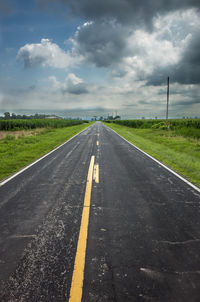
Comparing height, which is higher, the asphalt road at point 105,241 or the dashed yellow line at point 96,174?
the dashed yellow line at point 96,174

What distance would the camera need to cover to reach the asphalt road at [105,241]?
2266 millimetres

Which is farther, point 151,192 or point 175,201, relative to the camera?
point 151,192

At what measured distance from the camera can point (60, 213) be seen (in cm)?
411

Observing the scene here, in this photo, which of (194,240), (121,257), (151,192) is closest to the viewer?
(121,257)

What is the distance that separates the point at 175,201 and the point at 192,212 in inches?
23.3

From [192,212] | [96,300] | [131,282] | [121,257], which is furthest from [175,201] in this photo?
[96,300]

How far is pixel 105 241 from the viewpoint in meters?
3.16

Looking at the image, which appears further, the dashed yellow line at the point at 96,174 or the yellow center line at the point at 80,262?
the dashed yellow line at the point at 96,174

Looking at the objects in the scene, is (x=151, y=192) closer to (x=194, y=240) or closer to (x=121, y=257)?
(x=194, y=240)

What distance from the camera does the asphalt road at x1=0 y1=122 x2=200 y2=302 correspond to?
89.2 inches

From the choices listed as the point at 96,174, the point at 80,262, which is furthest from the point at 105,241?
the point at 96,174

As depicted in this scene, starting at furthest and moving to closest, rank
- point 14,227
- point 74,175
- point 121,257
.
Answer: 1. point 74,175
2. point 14,227
3. point 121,257

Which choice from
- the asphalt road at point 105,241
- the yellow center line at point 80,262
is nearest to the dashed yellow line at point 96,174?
the asphalt road at point 105,241

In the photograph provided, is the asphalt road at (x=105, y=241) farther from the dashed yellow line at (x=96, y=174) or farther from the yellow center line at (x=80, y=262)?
the dashed yellow line at (x=96, y=174)
